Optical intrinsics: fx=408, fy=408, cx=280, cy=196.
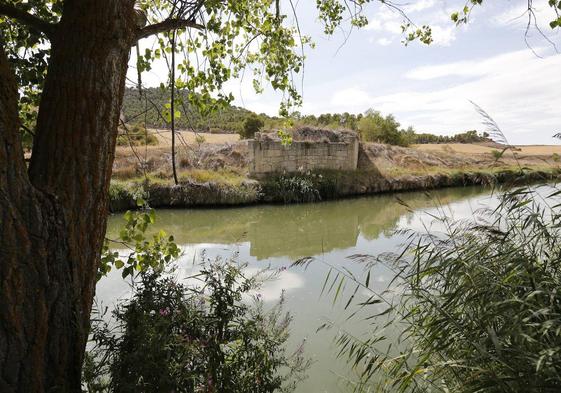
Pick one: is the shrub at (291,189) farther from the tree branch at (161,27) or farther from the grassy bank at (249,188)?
the tree branch at (161,27)

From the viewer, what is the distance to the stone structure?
44.8ft

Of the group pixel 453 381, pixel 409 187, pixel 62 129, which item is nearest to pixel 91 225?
pixel 62 129

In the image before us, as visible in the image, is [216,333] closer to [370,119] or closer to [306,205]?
[306,205]

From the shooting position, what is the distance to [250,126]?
19031mm

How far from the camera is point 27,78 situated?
215cm

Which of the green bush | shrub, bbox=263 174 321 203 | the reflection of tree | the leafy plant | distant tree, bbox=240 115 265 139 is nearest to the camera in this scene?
the green bush

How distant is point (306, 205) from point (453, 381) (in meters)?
10.3

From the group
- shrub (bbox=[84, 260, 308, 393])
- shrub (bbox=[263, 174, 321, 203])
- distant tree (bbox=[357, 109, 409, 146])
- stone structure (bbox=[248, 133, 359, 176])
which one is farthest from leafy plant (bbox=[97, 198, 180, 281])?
distant tree (bbox=[357, 109, 409, 146])

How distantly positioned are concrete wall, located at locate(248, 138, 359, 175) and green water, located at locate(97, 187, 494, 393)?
2045mm

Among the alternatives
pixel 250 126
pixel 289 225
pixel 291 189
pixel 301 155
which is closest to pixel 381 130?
pixel 250 126

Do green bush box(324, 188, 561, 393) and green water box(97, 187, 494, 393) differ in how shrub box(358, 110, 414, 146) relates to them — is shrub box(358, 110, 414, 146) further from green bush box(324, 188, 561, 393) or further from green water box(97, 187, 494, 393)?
green bush box(324, 188, 561, 393)

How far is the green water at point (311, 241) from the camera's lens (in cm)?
346

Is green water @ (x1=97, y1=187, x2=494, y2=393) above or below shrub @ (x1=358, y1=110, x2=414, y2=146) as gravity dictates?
below

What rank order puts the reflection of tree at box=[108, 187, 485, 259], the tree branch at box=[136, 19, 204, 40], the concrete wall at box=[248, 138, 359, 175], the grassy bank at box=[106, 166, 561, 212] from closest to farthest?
1. the tree branch at box=[136, 19, 204, 40]
2. the reflection of tree at box=[108, 187, 485, 259]
3. the grassy bank at box=[106, 166, 561, 212]
4. the concrete wall at box=[248, 138, 359, 175]
